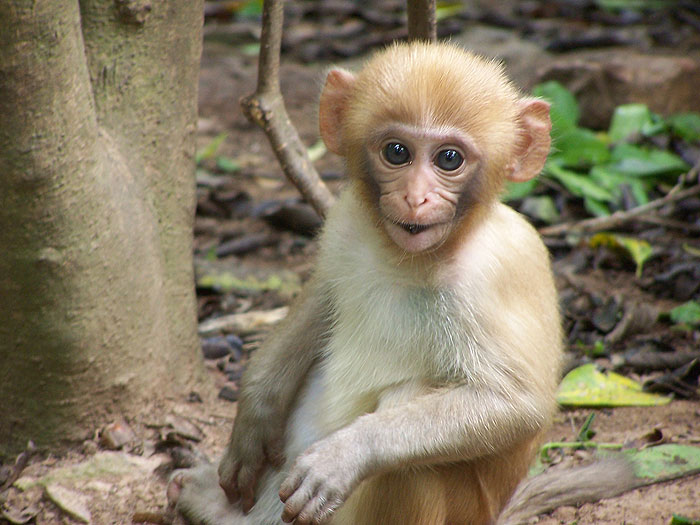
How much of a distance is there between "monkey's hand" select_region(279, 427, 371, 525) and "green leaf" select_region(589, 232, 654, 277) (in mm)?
3507

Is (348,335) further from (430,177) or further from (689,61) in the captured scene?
(689,61)

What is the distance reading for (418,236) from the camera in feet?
11.8

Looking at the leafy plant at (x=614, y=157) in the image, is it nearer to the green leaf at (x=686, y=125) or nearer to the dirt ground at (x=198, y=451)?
the green leaf at (x=686, y=125)

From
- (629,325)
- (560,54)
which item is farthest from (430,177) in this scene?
(560,54)

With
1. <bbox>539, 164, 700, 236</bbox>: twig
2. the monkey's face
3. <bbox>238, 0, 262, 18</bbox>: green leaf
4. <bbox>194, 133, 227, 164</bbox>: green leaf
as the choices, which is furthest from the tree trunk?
<bbox>238, 0, 262, 18</bbox>: green leaf

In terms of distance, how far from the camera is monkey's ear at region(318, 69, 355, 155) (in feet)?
13.2

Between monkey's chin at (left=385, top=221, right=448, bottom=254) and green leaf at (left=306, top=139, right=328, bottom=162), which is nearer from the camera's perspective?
monkey's chin at (left=385, top=221, right=448, bottom=254)

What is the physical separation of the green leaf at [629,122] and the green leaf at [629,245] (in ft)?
5.83

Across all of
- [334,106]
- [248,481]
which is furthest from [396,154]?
[248,481]

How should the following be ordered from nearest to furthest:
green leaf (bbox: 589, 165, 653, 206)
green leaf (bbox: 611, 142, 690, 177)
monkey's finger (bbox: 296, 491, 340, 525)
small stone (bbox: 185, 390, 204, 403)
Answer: monkey's finger (bbox: 296, 491, 340, 525), small stone (bbox: 185, 390, 204, 403), green leaf (bbox: 589, 165, 653, 206), green leaf (bbox: 611, 142, 690, 177)

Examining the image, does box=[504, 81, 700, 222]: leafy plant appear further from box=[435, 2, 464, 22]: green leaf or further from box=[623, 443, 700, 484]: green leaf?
box=[435, 2, 464, 22]: green leaf

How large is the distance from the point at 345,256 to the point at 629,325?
2.47 meters

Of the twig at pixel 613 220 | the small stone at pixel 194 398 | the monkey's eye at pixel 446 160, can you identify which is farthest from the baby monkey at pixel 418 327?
the twig at pixel 613 220

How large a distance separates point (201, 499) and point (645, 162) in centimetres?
505
